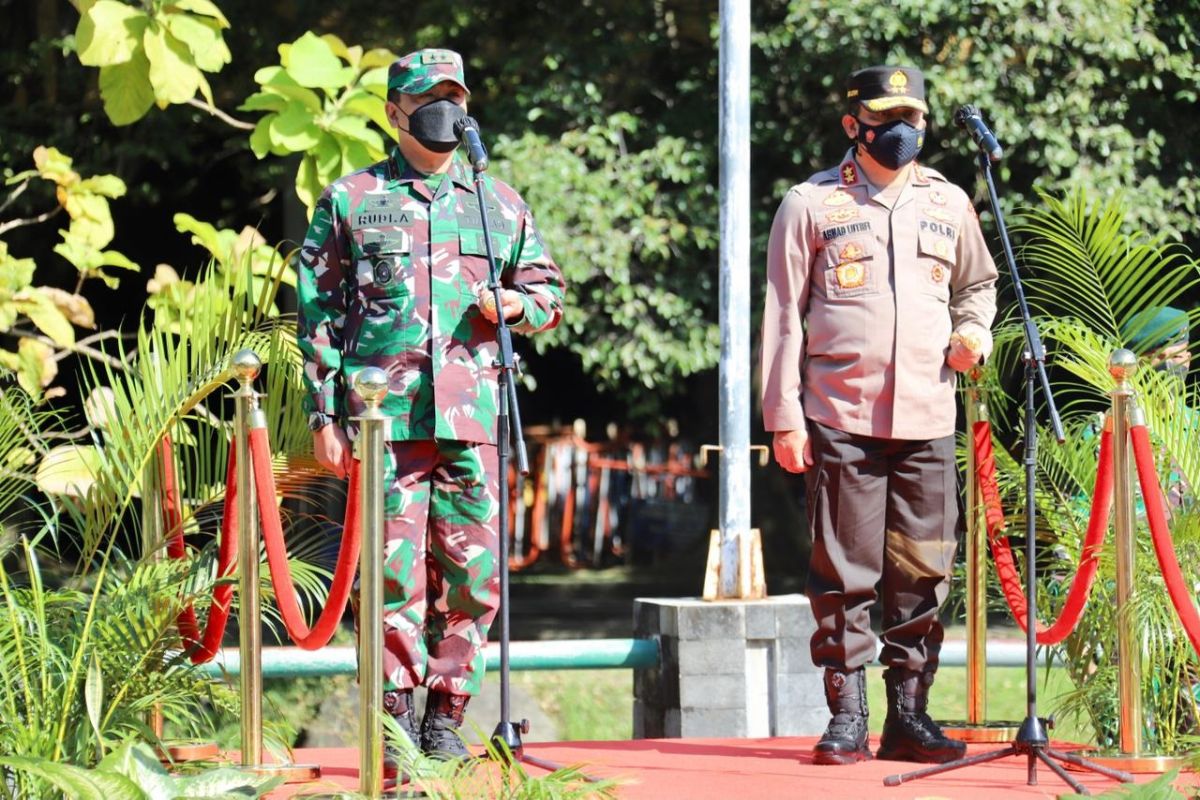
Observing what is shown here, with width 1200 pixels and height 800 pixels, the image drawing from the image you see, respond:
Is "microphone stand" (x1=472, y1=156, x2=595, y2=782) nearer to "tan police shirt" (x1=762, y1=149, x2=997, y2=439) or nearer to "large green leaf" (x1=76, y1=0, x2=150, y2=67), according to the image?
"tan police shirt" (x1=762, y1=149, x2=997, y2=439)

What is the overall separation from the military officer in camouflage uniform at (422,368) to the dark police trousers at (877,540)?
924mm

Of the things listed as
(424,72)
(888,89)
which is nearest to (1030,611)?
(888,89)

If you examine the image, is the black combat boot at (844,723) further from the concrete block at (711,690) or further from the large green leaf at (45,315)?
the large green leaf at (45,315)

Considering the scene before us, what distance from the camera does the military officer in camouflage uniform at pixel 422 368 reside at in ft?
15.5

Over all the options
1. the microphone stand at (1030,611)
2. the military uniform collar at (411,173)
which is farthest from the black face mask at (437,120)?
the microphone stand at (1030,611)

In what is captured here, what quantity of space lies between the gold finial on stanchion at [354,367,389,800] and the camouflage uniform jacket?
481 mm

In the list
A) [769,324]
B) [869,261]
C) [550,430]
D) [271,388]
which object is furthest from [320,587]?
[550,430]

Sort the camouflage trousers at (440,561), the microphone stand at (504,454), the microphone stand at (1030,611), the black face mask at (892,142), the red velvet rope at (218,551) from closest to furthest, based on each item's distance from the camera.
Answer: the microphone stand at (504,454)
the microphone stand at (1030,611)
the camouflage trousers at (440,561)
the red velvet rope at (218,551)
the black face mask at (892,142)

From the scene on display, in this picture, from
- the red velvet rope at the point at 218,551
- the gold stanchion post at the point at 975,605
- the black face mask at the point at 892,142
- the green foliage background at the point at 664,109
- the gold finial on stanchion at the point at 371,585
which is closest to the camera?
the gold finial on stanchion at the point at 371,585

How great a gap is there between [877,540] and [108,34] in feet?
10.2

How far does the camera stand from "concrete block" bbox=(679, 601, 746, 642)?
20.3 ft

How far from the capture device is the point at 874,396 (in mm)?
4980

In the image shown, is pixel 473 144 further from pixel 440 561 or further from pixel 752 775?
pixel 752 775

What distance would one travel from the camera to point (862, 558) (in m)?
5.04
